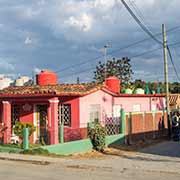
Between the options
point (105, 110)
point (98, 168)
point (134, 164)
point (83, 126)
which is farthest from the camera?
point (105, 110)

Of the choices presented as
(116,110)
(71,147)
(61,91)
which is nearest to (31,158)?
(71,147)

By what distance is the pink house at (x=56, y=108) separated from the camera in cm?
1906

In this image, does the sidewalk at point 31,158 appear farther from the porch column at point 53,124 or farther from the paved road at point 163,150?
the paved road at point 163,150

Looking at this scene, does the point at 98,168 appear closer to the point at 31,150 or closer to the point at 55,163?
the point at 55,163

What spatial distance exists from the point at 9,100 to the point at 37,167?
7.72 meters

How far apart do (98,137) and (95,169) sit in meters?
5.36

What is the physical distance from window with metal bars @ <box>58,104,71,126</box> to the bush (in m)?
2.80

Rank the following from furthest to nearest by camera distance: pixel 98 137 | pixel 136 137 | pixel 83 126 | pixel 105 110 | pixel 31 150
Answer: pixel 105 110, pixel 136 137, pixel 83 126, pixel 98 137, pixel 31 150

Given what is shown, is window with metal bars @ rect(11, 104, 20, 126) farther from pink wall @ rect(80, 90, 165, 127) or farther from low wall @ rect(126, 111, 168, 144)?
low wall @ rect(126, 111, 168, 144)

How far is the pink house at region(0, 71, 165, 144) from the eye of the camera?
19062mm

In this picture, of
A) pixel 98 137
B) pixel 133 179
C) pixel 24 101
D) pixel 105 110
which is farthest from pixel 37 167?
pixel 105 110

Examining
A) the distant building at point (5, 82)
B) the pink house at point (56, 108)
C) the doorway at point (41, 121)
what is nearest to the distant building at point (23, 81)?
the distant building at point (5, 82)

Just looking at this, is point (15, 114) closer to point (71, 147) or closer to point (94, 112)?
point (94, 112)

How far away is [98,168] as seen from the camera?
13.3 meters
